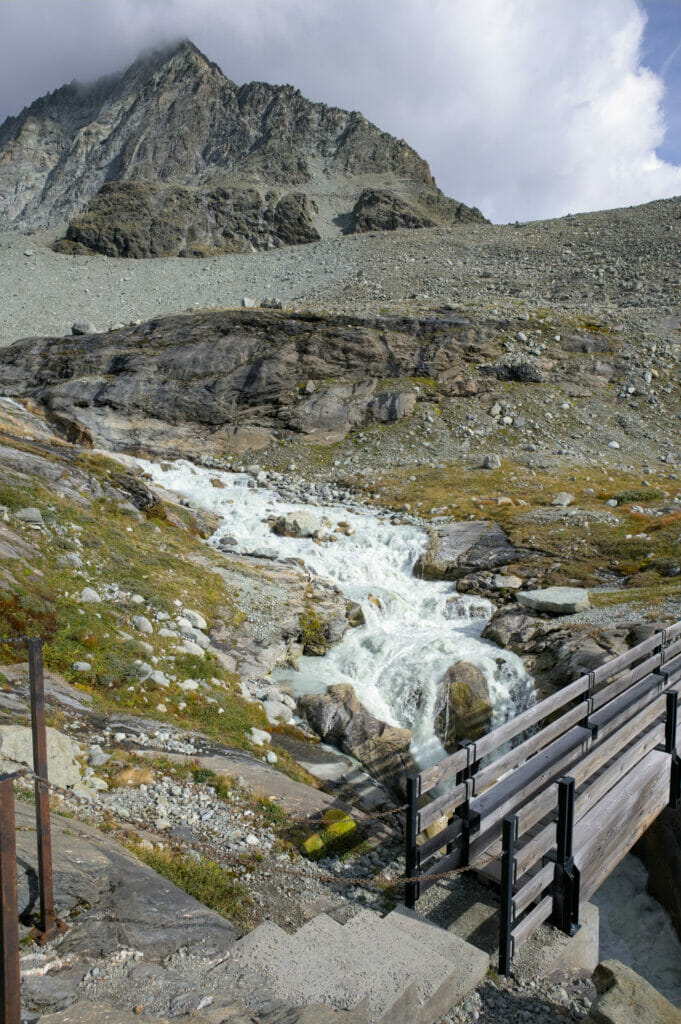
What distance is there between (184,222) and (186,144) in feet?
146

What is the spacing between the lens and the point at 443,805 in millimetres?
7109

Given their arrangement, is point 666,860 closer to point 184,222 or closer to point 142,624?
point 142,624

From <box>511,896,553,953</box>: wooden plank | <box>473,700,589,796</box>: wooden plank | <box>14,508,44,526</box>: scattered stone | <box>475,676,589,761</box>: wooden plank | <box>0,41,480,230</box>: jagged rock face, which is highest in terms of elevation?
<box>0,41,480,230</box>: jagged rock face

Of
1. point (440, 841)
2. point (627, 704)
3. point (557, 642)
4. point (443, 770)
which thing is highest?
point (627, 704)

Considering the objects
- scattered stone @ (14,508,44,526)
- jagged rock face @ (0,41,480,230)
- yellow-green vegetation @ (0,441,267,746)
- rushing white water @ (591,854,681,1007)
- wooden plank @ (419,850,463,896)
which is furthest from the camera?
jagged rock face @ (0,41,480,230)

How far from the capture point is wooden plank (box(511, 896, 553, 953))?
248 inches

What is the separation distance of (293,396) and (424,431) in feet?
32.5

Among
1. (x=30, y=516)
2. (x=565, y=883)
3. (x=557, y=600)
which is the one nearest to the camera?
(x=565, y=883)

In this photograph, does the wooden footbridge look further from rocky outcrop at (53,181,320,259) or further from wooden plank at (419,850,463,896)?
rocky outcrop at (53,181,320,259)

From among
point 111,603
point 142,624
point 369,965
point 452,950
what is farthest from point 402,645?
point 369,965

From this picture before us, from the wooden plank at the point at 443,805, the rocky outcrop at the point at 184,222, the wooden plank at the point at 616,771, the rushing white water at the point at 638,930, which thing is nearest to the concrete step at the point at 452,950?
the wooden plank at the point at 443,805

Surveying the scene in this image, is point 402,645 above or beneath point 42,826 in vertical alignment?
beneath

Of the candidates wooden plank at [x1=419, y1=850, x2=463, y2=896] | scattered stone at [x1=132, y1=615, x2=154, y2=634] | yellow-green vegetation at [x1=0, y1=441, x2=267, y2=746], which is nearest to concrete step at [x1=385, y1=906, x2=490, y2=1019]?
wooden plank at [x1=419, y1=850, x2=463, y2=896]

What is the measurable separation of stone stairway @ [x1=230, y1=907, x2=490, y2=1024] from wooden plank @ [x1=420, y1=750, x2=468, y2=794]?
1.42 meters
